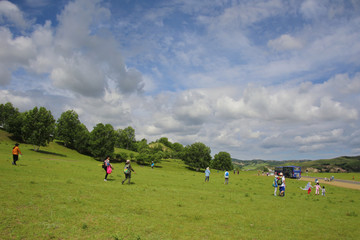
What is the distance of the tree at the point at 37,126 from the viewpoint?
6338 centimetres

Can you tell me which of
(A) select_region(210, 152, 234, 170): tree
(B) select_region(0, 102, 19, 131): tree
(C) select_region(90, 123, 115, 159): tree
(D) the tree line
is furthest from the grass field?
(A) select_region(210, 152, 234, 170): tree

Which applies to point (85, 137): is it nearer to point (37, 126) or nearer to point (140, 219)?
point (37, 126)

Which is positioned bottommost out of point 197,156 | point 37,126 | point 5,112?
point 197,156

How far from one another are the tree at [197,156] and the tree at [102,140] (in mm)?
37845

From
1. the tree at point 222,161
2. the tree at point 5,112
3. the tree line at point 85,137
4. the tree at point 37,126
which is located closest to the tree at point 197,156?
the tree line at point 85,137

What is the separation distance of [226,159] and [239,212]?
127119 millimetres

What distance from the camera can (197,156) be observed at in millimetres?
106812

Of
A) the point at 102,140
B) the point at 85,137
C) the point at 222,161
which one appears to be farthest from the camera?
the point at 222,161

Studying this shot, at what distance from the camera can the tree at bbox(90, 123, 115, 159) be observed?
289 feet

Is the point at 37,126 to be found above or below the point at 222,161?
above

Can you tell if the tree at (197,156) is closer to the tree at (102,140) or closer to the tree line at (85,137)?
the tree line at (85,137)

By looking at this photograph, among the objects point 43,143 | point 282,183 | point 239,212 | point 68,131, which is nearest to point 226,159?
point 68,131

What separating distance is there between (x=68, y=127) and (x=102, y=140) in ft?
70.6

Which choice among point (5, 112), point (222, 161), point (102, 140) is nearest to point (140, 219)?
point (102, 140)
